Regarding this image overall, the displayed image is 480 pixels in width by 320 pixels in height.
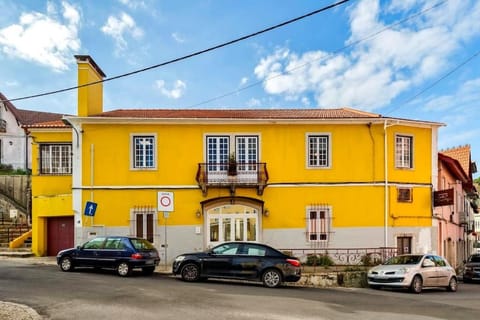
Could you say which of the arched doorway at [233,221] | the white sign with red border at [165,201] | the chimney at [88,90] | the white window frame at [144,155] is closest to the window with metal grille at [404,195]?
the arched doorway at [233,221]

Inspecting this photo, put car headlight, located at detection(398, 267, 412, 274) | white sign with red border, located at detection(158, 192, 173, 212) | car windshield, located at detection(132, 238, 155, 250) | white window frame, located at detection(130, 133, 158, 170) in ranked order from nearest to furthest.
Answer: car headlight, located at detection(398, 267, 412, 274), car windshield, located at detection(132, 238, 155, 250), white sign with red border, located at detection(158, 192, 173, 212), white window frame, located at detection(130, 133, 158, 170)

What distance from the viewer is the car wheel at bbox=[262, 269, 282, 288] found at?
55.8 feet

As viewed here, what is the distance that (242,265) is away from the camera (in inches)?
677

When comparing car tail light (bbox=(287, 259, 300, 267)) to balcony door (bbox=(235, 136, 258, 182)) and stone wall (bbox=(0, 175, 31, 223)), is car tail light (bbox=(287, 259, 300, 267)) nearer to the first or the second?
balcony door (bbox=(235, 136, 258, 182))

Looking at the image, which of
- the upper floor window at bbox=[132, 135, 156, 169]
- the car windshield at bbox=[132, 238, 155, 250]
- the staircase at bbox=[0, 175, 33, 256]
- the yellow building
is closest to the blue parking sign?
the yellow building

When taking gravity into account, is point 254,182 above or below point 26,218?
above

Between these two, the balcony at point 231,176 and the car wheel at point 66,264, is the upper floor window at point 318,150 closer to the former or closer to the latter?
the balcony at point 231,176

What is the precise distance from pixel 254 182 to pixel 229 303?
1194 cm

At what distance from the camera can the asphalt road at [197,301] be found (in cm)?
1126

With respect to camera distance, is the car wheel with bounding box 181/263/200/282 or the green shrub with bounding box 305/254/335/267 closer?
the car wheel with bounding box 181/263/200/282

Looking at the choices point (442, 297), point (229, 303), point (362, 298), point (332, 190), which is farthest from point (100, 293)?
point (332, 190)

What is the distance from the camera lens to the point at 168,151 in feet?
80.2

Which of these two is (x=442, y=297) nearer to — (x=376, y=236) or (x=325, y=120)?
(x=376, y=236)

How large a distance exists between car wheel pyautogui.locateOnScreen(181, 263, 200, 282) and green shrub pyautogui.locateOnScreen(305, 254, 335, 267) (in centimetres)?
754
